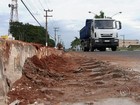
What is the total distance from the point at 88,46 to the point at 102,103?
38515 millimetres

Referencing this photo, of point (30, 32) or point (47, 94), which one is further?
point (30, 32)

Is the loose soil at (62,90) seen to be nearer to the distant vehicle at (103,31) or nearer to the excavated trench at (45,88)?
the excavated trench at (45,88)

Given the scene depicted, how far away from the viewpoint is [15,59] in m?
8.20

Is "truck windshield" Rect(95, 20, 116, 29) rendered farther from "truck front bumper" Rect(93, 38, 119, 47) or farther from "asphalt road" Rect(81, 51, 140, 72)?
"asphalt road" Rect(81, 51, 140, 72)

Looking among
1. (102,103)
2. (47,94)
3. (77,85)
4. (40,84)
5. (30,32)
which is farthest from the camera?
(30,32)

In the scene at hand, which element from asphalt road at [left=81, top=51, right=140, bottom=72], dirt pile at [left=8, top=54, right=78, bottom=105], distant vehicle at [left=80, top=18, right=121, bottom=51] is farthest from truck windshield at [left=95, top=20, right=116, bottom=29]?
dirt pile at [left=8, top=54, right=78, bottom=105]

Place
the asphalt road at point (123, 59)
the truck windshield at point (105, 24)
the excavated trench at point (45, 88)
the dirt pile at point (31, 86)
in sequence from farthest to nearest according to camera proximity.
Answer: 1. the truck windshield at point (105, 24)
2. the asphalt road at point (123, 59)
3. the dirt pile at point (31, 86)
4. the excavated trench at point (45, 88)

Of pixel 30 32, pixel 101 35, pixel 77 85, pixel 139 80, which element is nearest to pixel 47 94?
pixel 77 85

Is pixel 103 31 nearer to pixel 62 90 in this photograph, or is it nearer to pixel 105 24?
pixel 105 24

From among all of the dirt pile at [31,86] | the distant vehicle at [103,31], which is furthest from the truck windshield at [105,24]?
the dirt pile at [31,86]

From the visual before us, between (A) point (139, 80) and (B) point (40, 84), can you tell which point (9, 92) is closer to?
(B) point (40, 84)

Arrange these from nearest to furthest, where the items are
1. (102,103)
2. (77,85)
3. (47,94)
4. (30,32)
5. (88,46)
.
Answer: (102,103) → (47,94) → (77,85) → (88,46) → (30,32)

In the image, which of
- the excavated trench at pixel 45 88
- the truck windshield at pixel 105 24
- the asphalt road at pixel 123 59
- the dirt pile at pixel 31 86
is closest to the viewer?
the excavated trench at pixel 45 88

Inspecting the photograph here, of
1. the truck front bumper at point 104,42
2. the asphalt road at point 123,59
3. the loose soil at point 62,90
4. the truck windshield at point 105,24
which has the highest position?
the truck windshield at point 105,24
